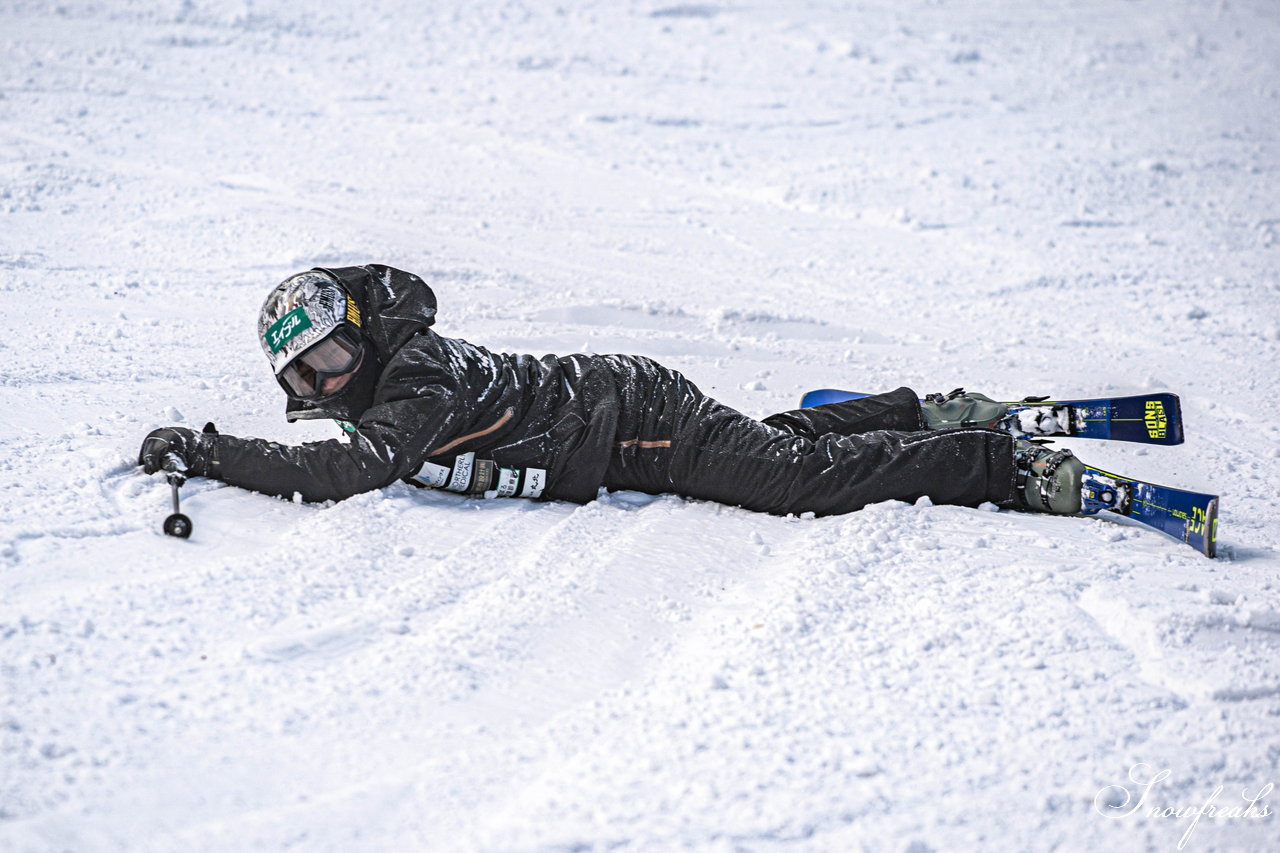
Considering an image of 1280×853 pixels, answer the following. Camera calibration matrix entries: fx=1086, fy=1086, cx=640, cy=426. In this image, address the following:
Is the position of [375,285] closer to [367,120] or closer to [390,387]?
[390,387]

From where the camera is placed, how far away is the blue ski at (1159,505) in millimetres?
3084

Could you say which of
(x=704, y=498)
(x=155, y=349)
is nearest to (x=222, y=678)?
(x=704, y=498)

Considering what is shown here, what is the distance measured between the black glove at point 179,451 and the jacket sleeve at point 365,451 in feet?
0.09

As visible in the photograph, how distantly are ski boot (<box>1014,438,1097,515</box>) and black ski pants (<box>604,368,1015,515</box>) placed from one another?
0.13 ft

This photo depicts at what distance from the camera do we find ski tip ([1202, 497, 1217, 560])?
3057 mm

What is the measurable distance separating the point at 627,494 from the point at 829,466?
0.66 metres

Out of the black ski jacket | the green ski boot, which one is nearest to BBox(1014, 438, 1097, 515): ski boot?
the green ski boot

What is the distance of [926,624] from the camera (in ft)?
8.87

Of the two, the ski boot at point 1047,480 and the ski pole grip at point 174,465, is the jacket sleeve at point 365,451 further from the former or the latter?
the ski boot at point 1047,480

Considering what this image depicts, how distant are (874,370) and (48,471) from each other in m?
3.26
